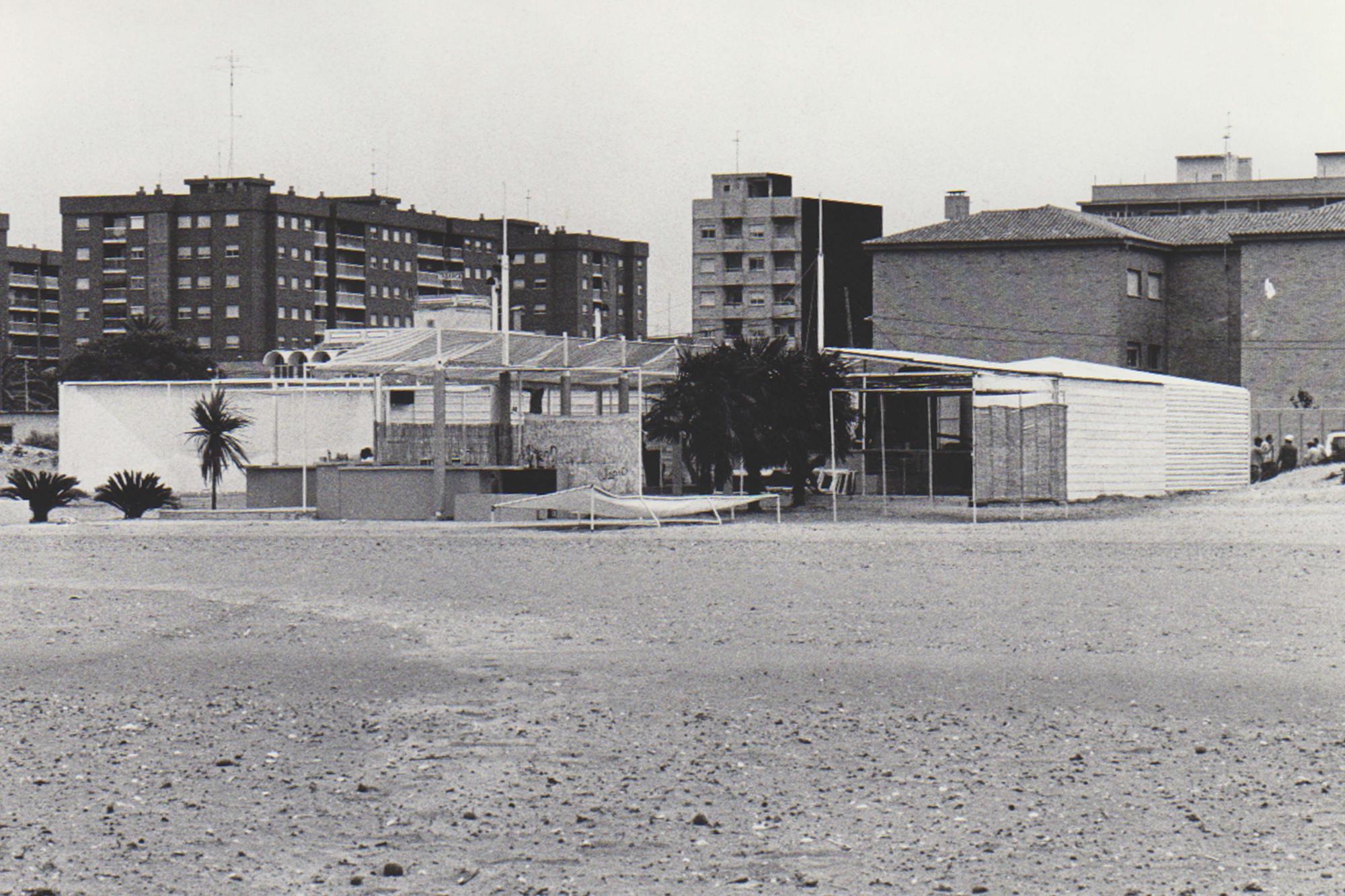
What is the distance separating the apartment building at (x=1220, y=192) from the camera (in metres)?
102

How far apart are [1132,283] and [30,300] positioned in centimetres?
10675

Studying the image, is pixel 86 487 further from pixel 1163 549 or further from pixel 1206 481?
pixel 1163 549

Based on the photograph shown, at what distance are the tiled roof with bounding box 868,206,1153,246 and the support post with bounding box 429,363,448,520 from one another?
116ft

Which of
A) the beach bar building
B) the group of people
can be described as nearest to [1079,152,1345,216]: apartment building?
the group of people

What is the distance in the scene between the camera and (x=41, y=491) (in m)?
29.1

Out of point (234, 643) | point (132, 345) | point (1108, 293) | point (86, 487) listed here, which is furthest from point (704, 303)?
point (234, 643)

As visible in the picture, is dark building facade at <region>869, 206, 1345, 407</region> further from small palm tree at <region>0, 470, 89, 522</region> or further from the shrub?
small palm tree at <region>0, 470, 89, 522</region>

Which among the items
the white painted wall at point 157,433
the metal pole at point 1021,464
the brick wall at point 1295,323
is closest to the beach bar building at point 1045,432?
the metal pole at point 1021,464

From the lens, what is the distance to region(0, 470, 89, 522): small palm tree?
95.3ft

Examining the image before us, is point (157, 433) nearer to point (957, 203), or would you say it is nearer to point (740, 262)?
point (957, 203)

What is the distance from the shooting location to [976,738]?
28.6ft

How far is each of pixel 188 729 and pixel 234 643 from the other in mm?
3337

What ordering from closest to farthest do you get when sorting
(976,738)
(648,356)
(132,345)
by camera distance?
(976,738) → (648,356) → (132,345)

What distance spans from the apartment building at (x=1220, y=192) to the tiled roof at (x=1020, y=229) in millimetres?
42353
